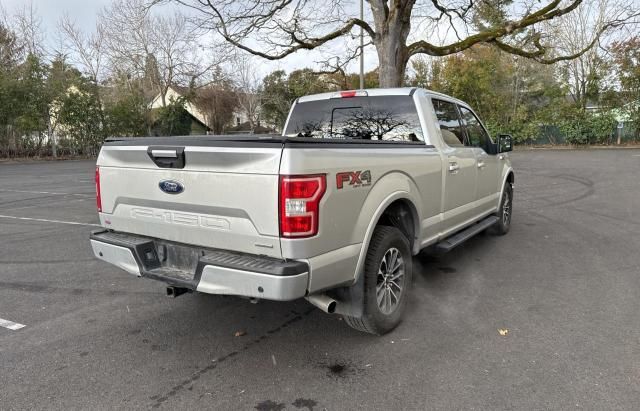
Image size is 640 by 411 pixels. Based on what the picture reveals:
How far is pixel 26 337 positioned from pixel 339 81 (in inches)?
1170

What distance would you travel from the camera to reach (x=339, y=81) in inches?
1239

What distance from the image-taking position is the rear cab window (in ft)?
14.8

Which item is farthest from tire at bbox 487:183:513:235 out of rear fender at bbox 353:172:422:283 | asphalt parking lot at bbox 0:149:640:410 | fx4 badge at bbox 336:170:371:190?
fx4 badge at bbox 336:170:371:190

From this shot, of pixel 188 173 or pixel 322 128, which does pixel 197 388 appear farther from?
pixel 322 128

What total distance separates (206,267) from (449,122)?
3.28 meters

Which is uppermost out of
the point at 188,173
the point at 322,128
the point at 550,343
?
the point at 322,128

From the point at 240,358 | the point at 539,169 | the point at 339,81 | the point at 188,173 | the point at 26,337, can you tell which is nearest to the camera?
the point at 188,173

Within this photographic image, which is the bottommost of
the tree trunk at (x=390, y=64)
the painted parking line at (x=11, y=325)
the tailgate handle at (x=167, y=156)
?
the painted parking line at (x=11, y=325)

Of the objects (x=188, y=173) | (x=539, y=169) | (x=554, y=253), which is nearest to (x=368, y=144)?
(x=188, y=173)

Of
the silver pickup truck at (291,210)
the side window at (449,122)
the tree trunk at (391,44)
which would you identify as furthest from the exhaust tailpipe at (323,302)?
the tree trunk at (391,44)

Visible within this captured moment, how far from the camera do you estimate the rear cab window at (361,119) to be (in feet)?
14.8

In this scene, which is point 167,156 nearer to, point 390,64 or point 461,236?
point 461,236

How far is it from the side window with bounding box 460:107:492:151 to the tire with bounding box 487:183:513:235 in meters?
1.16

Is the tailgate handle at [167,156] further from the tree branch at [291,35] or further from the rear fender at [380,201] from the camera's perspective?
the tree branch at [291,35]
